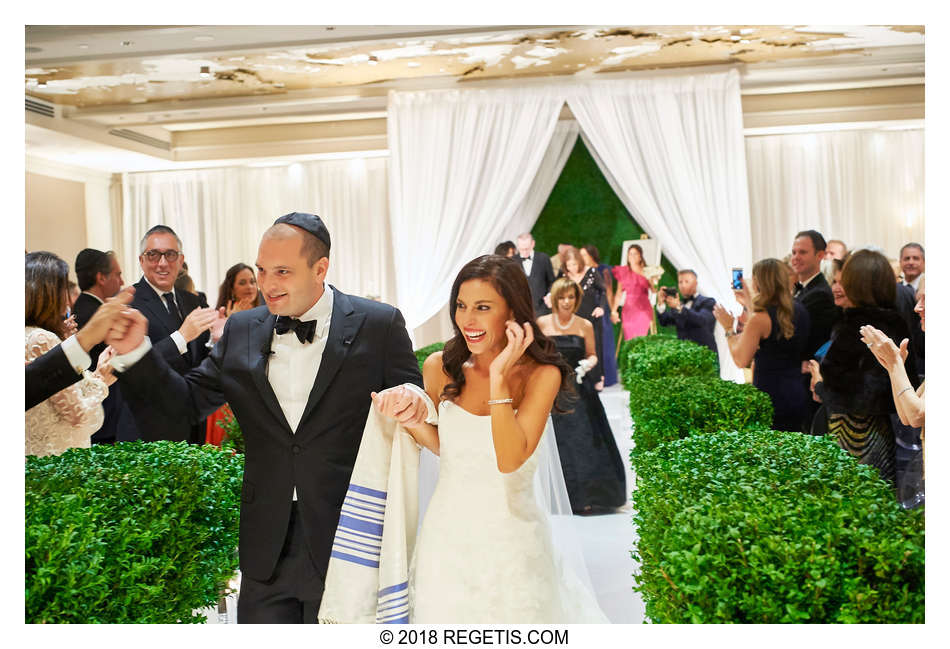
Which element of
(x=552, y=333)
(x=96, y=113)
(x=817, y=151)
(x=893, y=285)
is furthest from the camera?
(x=817, y=151)

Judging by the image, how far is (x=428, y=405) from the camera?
2625mm

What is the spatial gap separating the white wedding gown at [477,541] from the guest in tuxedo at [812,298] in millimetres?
2836

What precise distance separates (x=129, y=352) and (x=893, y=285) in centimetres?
312

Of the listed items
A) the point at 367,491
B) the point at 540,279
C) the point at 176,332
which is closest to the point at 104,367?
the point at 176,332

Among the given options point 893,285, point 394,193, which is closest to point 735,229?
point 394,193

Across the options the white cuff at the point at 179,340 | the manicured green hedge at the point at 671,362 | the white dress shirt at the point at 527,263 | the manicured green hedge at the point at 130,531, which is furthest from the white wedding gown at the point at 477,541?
the white dress shirt at the point at 527,263

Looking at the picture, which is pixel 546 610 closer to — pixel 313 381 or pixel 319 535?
pixel 319 535

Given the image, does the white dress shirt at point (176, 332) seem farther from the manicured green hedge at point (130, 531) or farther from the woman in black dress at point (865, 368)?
the woman in black dress at point (865, 368)

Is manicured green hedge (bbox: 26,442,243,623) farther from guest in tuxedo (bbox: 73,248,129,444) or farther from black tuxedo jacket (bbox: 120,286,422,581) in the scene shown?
guest in tuxedo (bbox: 73,248,129,444)

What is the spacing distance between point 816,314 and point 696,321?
134 inches

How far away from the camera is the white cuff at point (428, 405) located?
8.55 feet

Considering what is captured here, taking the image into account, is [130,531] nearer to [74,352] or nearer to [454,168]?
[74,352]

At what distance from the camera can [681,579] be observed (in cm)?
215
